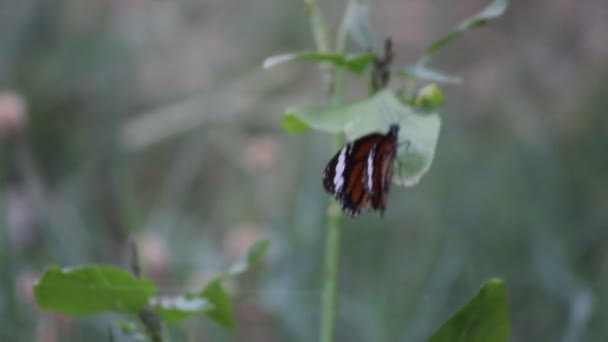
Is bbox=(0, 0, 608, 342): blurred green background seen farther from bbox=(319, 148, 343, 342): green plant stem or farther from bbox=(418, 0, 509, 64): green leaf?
bbox=(418, 0, 509, 64): green leaf

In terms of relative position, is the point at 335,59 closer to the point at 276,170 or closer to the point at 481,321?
the point at 481,321

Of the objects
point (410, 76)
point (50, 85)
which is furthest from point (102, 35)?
point (410, 76)

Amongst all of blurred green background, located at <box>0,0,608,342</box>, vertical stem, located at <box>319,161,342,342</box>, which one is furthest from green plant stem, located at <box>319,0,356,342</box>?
blurred green background, located at <box>0,0,608,342</box>

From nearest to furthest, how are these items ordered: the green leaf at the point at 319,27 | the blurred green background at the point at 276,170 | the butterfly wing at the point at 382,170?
the butterfly wing at the point at 382,170
the green leaf at the point at 319,27
the blurred green background at the point at 276,170

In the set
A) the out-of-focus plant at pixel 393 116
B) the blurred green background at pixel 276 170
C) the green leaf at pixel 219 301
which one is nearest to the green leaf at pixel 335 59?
the out-of-focus plant at pixel 393 116

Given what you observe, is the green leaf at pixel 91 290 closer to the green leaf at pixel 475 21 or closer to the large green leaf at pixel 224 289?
the large green leaf at pixel 224 289

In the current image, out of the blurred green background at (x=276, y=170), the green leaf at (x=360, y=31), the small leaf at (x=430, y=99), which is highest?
the blurred green background at (x=276, y=170)

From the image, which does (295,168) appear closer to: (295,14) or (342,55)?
(295,14)
